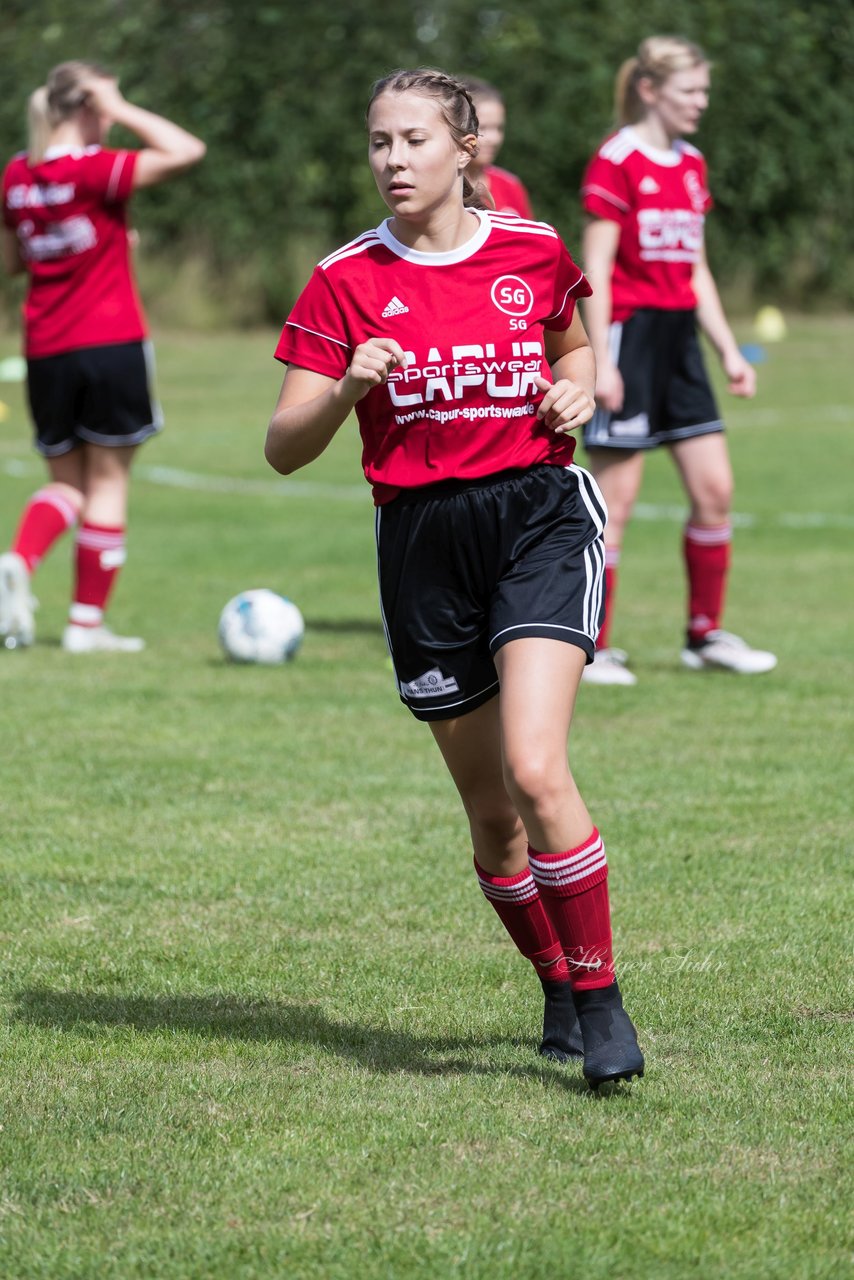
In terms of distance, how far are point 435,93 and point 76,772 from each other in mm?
3289

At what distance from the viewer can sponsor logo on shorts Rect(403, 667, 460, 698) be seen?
12.3 feet

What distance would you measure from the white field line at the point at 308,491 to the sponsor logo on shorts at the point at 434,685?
9.18 m

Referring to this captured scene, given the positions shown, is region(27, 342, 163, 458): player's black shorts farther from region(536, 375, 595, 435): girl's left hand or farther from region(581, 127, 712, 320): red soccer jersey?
region(536, 375, 595, 435): girl's left hand

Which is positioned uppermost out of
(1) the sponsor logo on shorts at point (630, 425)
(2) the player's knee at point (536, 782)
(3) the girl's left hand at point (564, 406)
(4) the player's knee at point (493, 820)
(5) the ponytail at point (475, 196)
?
(5) the ponytail at point (475, 196)

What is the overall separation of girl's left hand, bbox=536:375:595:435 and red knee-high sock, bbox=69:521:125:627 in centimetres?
532

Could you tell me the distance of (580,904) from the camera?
3574 millimetres

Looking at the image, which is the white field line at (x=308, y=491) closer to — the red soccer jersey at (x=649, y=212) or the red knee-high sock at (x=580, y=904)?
the red soccer jersey at (x=649, y=212)

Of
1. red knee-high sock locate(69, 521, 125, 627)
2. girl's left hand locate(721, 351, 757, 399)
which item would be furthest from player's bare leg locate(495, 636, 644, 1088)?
red knee-high sock locate(69, 521, 125, 627)

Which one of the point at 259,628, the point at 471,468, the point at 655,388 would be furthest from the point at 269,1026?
the point at 259,628

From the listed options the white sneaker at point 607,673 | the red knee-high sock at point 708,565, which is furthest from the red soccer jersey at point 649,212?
the white sneaker at point 607,673

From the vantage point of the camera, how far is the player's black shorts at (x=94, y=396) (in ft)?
28.1

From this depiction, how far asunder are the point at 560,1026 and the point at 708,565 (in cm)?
448

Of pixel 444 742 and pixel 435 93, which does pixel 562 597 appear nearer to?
pixel 444 742

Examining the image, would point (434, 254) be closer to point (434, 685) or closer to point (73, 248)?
point (434, 685)
